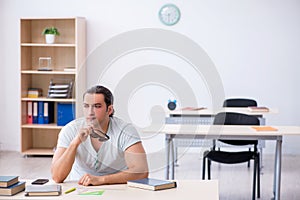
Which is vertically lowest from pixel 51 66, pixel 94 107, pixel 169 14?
pixel 94 107

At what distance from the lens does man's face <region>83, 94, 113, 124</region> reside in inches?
129

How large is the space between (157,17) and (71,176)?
14.6 ft

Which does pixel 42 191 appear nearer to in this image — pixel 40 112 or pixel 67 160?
pixel 67 160

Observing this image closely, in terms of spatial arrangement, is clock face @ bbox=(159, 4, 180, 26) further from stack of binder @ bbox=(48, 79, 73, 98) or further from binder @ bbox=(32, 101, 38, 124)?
binder @ bbox=(32, 101, 38, 124)

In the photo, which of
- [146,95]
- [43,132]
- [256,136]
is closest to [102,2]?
[146,95]

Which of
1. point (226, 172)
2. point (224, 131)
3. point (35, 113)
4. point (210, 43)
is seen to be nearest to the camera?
point (224, 131)

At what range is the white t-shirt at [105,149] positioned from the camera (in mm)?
3328

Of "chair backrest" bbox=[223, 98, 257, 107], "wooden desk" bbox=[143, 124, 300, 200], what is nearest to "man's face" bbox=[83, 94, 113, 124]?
"wooden desk" bbox=[143, 124, 300, 200]

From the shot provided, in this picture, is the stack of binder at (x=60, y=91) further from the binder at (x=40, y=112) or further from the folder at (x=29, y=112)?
the folder at (x=29, y=112)

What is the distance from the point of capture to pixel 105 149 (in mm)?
3334

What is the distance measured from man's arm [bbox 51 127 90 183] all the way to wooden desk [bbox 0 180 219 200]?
3.1 inches

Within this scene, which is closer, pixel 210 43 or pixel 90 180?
pixel 90 180

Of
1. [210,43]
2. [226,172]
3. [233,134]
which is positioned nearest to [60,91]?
[210,43]

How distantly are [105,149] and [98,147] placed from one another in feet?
0.14
